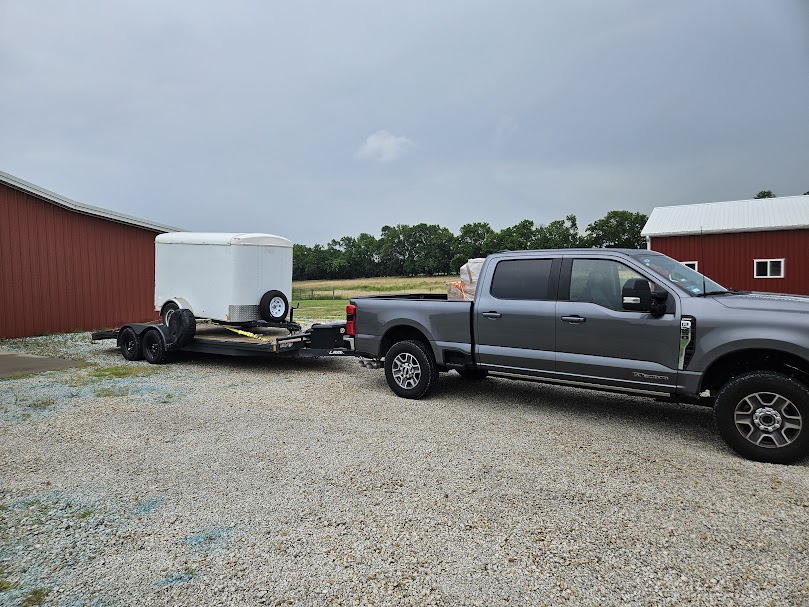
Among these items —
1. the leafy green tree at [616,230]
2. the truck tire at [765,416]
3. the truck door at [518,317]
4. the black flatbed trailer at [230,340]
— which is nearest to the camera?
the truck tire at [765,416]

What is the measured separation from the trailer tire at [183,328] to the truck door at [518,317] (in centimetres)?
570

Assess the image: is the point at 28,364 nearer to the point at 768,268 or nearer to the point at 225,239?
the point at 225,239

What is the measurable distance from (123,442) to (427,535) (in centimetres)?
367

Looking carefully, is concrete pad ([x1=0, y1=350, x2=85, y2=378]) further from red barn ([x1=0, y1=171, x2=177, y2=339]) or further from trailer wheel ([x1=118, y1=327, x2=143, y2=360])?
red barn ([x1=0, y1=171, x2=177, y2=339])

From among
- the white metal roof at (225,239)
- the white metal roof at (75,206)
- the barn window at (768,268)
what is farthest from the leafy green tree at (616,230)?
the white metal roof at (225,239)

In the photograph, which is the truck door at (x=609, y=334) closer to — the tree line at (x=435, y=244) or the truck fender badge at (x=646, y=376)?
the truck fender badge at (x=646, y=376)

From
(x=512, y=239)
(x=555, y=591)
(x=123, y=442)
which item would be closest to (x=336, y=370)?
(x=123, y=442)

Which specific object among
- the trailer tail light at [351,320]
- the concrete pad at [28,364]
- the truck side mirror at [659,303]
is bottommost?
the concrete pad at [28,364]

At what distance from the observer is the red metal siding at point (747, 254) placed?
21016 mm

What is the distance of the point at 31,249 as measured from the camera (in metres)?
14.7

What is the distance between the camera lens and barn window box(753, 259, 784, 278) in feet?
70.0

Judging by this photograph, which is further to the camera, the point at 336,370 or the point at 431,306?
the point at 336,370

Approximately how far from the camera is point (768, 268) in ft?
70.5

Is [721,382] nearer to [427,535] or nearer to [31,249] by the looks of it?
[427,535]
